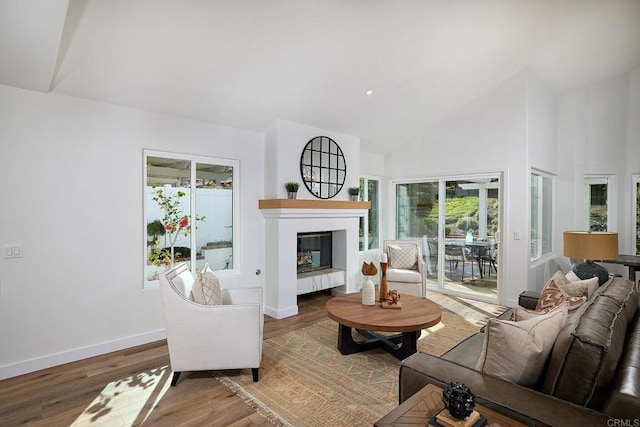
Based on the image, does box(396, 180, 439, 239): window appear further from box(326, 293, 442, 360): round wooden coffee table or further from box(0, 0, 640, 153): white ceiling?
box(326, 293, 442, 360): round wooden coffee table

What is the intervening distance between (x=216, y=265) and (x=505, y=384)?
3.66 meters

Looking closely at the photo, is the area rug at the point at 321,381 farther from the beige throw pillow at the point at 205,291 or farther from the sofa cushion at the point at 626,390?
the sofa cushion at the point at 626,390

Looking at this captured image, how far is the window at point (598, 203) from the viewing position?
5398 mm

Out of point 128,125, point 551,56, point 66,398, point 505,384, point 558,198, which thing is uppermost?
point 551,56

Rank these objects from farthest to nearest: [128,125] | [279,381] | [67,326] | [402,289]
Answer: [402,289] < [128,125] < [67,326] < [279,381]

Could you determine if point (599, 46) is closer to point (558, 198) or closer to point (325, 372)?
point (558, 198)

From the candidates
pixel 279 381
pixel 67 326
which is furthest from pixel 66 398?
pixel 279 381

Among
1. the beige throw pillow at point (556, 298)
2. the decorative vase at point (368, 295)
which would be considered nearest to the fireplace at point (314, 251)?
the decorative vase at point (368, 295)

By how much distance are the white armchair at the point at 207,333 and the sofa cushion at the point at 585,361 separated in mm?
2007

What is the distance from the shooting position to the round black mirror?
4828 millimetres

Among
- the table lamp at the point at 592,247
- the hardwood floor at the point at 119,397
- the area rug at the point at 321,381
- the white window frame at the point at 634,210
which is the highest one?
the white window frame at the point at 634,210

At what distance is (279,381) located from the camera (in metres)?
2.79

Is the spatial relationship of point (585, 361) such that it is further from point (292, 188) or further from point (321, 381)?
point (292, 188)
